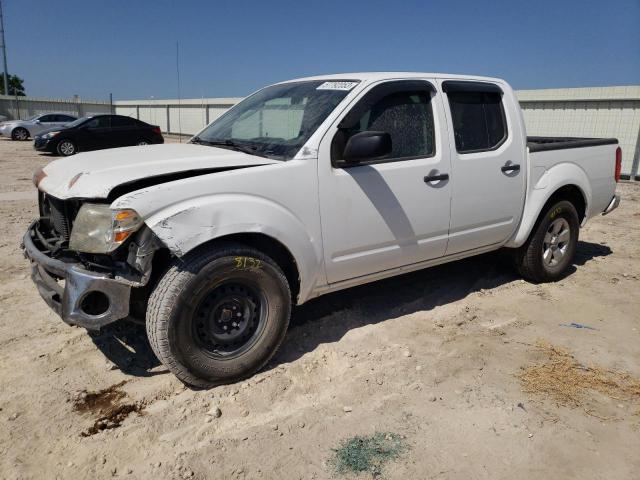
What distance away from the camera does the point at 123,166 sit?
3.08 metres

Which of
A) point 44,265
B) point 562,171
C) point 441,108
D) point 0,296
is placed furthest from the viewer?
point 562,171

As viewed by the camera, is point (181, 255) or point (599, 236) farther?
point (599, 236)

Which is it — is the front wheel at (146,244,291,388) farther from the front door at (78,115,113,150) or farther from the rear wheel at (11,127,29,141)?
the rear wheel at (11,127,29,141)

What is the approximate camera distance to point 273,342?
335 cm

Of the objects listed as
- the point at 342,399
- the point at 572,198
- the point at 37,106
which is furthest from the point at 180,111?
the point at 342,399

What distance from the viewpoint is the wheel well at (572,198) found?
5016 mm

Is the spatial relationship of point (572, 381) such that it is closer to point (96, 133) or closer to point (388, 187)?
point (388, 187)

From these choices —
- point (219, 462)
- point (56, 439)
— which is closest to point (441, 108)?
point (219, 462)

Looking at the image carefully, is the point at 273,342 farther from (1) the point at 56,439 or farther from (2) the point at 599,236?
(2) the point at 599,236

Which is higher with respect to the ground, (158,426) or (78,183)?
(78,183)

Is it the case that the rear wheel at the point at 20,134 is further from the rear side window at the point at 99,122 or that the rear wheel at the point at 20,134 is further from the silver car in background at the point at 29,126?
the rear side window at the point at 99,122

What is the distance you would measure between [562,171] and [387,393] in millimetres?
3062

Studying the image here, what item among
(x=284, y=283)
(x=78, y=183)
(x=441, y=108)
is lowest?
(x=284, y=283)

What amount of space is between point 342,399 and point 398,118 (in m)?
2.04
